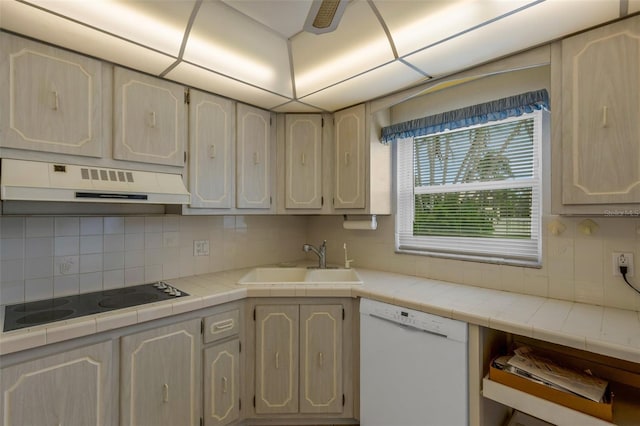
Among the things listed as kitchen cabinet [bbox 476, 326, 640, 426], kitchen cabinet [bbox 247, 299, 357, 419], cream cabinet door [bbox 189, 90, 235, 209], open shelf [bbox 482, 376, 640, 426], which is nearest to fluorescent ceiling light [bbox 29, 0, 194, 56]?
cream cabinet door [bbox 189, 90, 235, 209]

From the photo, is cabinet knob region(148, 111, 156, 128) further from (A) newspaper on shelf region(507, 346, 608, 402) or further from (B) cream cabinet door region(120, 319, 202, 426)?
(A) newspaper on shelf region(507, 346, 608, 402)

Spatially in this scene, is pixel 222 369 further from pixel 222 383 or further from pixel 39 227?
pixel 39 227

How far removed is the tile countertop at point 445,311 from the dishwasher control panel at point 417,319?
1.2 inches

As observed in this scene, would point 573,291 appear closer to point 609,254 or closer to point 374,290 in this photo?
point 609,254

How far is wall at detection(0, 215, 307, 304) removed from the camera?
1.59m

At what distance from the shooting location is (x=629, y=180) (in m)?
1.26

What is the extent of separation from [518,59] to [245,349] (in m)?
2.26

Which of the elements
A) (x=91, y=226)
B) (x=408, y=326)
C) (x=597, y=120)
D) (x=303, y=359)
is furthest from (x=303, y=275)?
(x=597, y=120)

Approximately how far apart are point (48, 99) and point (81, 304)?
1.03 meters

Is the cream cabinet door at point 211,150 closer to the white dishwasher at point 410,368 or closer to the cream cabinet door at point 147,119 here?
the cream cabinet door at point 147,119

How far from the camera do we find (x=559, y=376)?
1.29 m

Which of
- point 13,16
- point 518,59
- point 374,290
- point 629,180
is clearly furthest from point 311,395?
point 13,16

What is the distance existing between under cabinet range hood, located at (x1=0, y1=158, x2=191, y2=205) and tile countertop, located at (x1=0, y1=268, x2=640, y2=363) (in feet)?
1.82

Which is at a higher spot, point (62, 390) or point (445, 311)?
point (445, 311)
